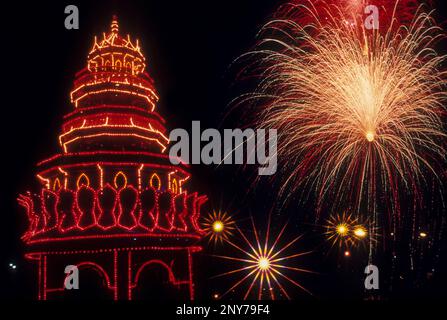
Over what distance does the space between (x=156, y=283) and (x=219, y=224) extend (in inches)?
360

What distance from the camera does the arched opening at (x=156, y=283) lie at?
2676 cm

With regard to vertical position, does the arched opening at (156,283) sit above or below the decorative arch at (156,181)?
below

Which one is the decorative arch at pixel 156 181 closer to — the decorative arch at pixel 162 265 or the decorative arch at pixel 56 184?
the decorative arch at pixel 162 265

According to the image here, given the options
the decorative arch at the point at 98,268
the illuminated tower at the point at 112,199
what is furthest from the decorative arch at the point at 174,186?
the decorative arch at the point at 98,268

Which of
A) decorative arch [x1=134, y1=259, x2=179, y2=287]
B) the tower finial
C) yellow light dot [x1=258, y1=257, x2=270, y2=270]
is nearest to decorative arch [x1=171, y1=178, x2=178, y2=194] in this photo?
decorative arch [x1=134, y1=259, x2=179, y2=287]

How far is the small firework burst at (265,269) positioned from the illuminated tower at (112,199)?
1324 centimetres

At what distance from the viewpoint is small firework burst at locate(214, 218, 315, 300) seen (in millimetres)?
41781

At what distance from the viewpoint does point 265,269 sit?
42906 mm

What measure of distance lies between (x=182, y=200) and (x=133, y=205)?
3.11m

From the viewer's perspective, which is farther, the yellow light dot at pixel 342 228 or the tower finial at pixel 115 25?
the yellow light dot at pixel 342 228

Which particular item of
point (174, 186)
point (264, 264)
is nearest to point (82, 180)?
point (174, 186)

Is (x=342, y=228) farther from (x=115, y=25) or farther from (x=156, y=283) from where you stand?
(x=115, y=25)
